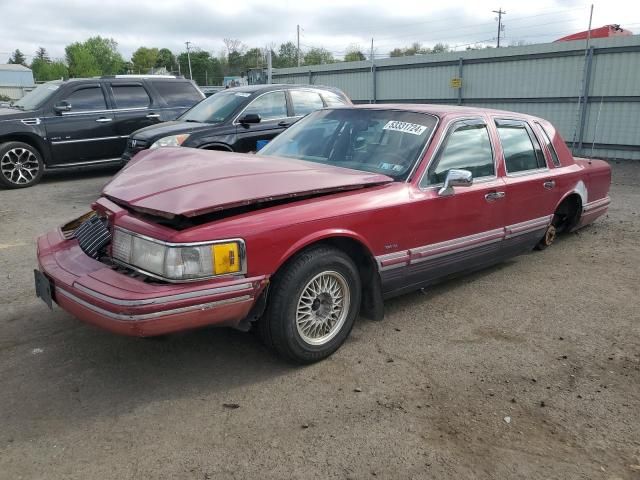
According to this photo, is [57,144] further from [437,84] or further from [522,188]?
[437,84]

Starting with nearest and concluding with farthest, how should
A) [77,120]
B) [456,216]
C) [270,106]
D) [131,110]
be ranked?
1. [456,216]
2. [270,106]
3. [77,120]
4. [131,110]

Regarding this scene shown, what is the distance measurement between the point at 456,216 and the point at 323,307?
134cm

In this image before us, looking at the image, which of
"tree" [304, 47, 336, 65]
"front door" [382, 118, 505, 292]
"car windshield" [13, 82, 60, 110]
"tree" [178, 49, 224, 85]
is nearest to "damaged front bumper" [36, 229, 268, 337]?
"front door" [382, 118, 505, 292]

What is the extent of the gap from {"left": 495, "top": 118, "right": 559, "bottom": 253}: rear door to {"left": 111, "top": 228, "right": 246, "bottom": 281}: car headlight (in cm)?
262

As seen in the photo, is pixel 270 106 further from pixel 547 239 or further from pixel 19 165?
pixel 547 239

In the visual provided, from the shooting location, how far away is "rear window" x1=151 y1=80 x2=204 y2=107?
35.1 ft

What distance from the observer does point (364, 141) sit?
163 inches

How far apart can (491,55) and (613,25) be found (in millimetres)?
4410

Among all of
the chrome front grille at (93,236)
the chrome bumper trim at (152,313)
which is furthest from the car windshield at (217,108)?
the chrome bumper trim at (152,313)

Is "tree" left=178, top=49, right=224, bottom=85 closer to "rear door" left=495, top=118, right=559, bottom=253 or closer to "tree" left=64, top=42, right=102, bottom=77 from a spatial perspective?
"tree" left=64, top=42, right=102, bottom=77

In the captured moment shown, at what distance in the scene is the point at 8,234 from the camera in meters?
6.35

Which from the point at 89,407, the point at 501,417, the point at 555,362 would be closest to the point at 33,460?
the point at 89,407

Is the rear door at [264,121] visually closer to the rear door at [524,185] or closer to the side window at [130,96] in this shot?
the side window at [130,96]

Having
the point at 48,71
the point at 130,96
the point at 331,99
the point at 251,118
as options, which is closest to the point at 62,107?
the point at 130,96
